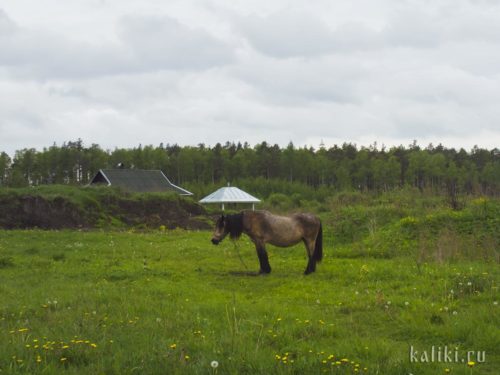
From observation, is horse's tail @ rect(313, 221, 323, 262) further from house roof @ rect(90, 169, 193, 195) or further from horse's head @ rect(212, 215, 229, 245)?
house roof @ rect(90, 169, 193, 195)

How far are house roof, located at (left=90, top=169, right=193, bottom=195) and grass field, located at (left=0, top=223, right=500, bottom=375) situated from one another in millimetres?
47826

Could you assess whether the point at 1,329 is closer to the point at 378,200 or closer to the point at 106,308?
the point at 106,308

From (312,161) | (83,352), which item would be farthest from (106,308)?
(312,161)

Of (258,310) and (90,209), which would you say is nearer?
(258,310)

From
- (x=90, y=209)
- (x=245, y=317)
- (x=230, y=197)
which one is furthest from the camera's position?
(x=230, y=197)

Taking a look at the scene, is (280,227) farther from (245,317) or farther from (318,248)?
(245,317)

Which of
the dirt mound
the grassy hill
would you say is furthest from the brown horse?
the dirt mound

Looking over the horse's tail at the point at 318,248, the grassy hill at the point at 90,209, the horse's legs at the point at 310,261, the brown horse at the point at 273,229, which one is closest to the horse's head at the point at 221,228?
the brown horse at the point at 273,229

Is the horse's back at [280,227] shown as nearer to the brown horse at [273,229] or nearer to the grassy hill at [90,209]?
the brown horse at [273,229]

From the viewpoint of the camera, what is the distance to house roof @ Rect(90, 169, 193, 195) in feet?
207

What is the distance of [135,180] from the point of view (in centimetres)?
6556

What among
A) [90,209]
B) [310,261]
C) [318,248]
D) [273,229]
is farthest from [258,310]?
[90,209]

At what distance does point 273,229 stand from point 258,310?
5704 mm

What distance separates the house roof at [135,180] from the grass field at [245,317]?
157 feet
